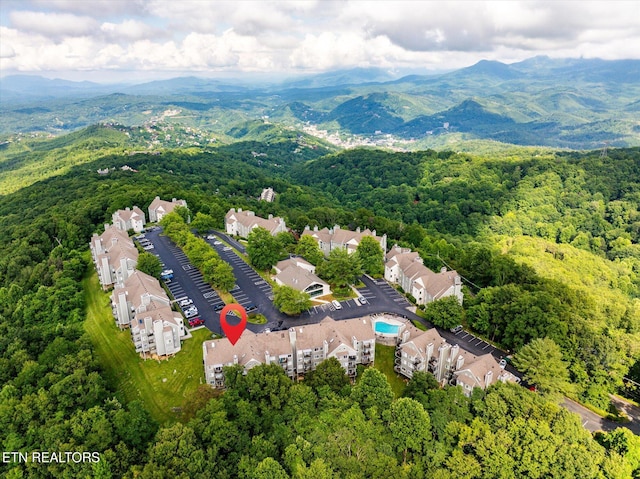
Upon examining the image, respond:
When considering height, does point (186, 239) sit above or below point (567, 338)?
above

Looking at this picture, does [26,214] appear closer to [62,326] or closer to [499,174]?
[62,326]

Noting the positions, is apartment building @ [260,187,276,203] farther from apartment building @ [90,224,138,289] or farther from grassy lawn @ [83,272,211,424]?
grassy lawn @ [83,272,211,424]

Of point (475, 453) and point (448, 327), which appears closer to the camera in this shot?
point (475, 453)

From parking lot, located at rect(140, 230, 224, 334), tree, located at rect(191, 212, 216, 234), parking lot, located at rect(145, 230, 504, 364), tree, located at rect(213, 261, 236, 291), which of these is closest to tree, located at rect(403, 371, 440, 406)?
parking lot, located at rect(145, 230, 504, 364)

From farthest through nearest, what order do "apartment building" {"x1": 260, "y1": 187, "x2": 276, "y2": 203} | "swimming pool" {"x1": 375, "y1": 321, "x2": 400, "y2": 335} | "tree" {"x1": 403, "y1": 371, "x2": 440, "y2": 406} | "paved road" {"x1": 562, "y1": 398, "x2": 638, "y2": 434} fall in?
"apartment building" {"x1": 260, "y1": 187, "x2": 276, "y2": 203} → "swimming pool" {"x1": 375, "y1": 321, "x2": 400, "y2": 335} → "paved road" {"x1": 562, "y1": 398, "x2": 638, "y2": 434} → "tree" {"x1": 403, "y1": 371, "x2": 440, "y2": 406}

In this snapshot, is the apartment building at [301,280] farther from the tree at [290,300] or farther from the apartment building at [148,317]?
the apartment building at [148,317]

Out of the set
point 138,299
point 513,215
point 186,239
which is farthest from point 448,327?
point 513,215
